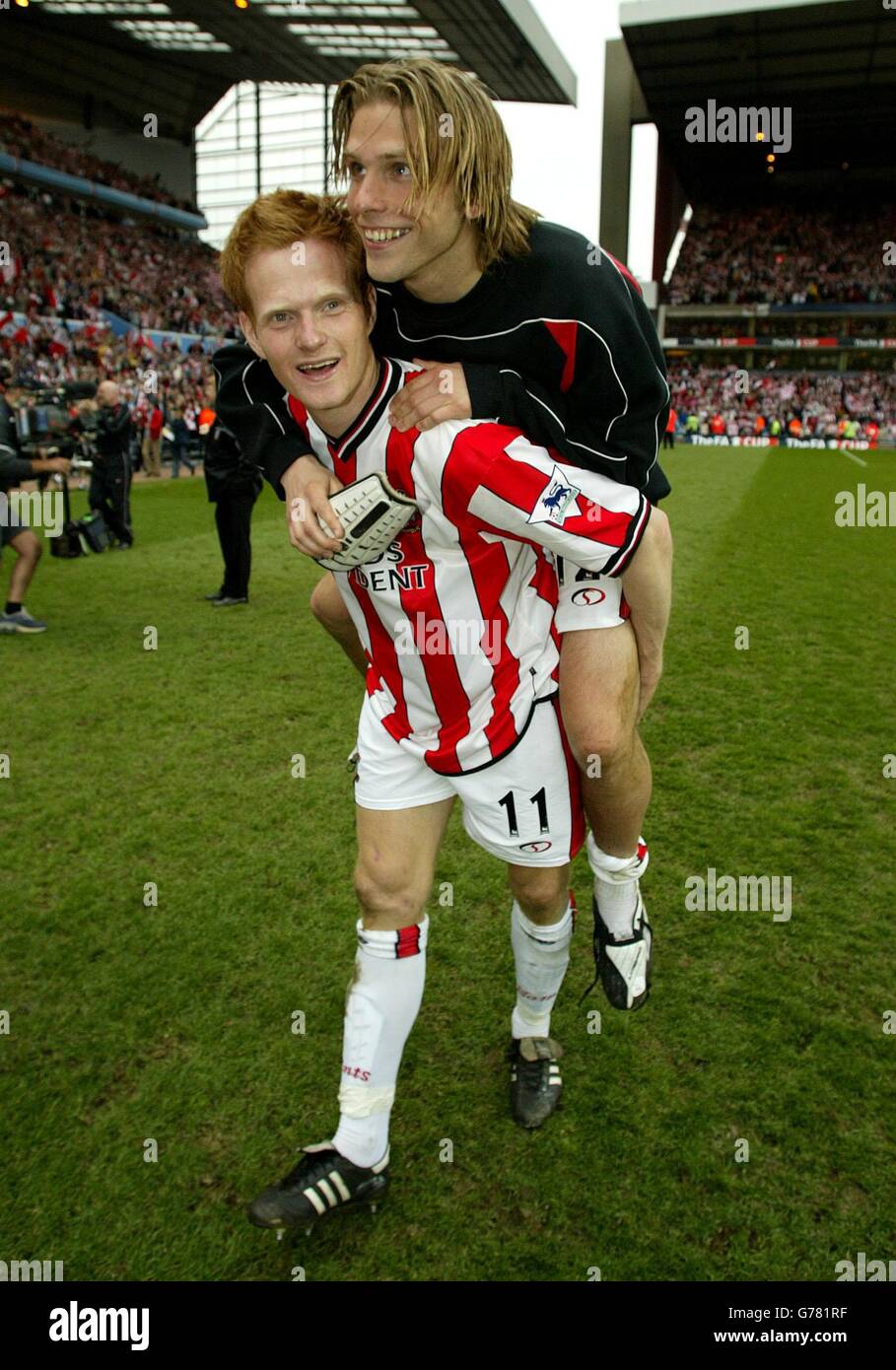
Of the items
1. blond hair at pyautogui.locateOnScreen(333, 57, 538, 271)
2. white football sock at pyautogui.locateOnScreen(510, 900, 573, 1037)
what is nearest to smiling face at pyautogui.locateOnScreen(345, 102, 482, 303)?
blond hair at pyautogui.locateOnScreen(333, 57, 538, 271)

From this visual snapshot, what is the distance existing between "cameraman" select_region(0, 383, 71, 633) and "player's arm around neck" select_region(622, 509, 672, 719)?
21.1ft

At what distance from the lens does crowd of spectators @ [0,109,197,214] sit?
3312 cm

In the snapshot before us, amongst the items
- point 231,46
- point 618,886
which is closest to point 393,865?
point 618,886

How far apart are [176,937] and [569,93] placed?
136 ft

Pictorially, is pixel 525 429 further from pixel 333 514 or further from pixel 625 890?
pixel 625 890

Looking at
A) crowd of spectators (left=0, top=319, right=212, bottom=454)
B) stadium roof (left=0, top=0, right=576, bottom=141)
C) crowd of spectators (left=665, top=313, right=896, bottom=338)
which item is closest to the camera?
crowd of spectators (left=0, top=319, right=212, bottom=454)

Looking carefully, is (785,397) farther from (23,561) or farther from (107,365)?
(23,561)

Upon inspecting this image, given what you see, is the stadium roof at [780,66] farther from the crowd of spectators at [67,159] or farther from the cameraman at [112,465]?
the cameraman at [112,465]

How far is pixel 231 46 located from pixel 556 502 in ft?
131

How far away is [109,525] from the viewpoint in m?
11.3

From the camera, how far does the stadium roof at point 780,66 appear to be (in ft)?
106

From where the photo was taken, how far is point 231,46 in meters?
33.8

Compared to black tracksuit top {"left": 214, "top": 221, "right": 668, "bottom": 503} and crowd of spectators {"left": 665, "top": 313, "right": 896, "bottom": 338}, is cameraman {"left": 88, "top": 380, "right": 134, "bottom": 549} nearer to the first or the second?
black tracksuit top {"left": 214, "top": 221, "right": 668, "bottom": 503}
